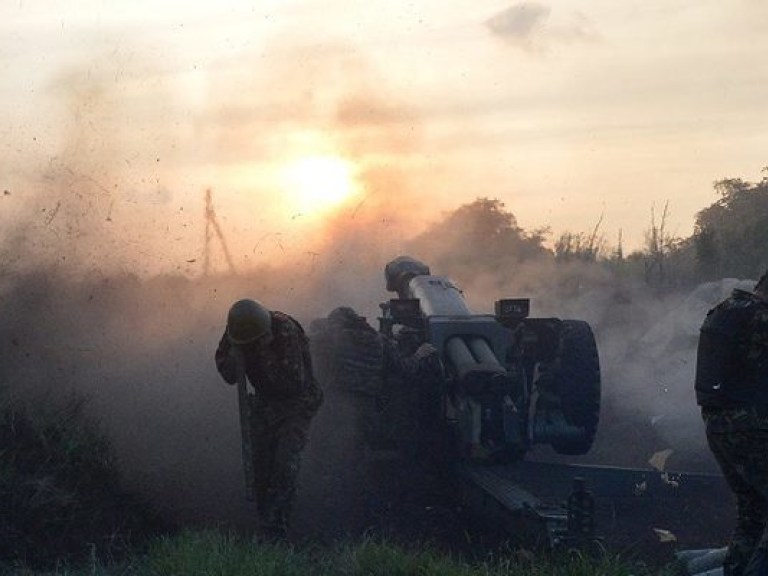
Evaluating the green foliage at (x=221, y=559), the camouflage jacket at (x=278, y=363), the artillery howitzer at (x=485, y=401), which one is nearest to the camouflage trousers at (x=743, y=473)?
the green foliage at (x=221, y=559)

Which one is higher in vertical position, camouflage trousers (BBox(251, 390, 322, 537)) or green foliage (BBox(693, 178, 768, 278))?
green foliage (BBox(693, 178, 768, 278))

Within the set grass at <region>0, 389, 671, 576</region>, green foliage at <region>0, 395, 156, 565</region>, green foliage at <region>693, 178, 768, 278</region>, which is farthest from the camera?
green foliage at <region>693, 178, 768, 278</region>

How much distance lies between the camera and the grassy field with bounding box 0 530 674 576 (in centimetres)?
721

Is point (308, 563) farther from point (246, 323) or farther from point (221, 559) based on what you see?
point (246, 323)

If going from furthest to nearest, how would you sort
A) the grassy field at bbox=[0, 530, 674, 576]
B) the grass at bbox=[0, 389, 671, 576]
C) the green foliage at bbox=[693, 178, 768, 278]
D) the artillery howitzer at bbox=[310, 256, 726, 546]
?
the green foliage at bbox=[693, 178, 768, 278] < the artillery howitzer at bbox=[310, 256, 726, 546] < the grass at bbox=[0, 389, 671, 576] < the grassy field at bbox=[0, 530, 674, 576]

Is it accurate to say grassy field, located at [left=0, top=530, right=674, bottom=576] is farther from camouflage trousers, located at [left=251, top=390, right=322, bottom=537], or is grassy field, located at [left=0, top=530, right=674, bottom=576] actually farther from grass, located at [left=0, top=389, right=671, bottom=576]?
camouflage trousers, located at [left=251, top=390, right=322, bottom=537]

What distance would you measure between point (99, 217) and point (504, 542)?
7.70 metres

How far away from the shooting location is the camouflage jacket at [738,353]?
6559mm

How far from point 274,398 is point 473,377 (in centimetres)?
212

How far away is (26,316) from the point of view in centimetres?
1280

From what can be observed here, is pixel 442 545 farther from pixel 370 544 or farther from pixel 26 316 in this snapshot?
pixel 26 316

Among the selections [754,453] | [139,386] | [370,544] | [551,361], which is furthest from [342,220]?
[754,453]

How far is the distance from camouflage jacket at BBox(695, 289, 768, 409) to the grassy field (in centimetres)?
118

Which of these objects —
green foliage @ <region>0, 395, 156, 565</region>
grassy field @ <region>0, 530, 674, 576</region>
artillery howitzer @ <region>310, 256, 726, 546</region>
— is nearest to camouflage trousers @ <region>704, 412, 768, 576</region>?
grassy field @ <region>0, 530, 674, 576</region>
